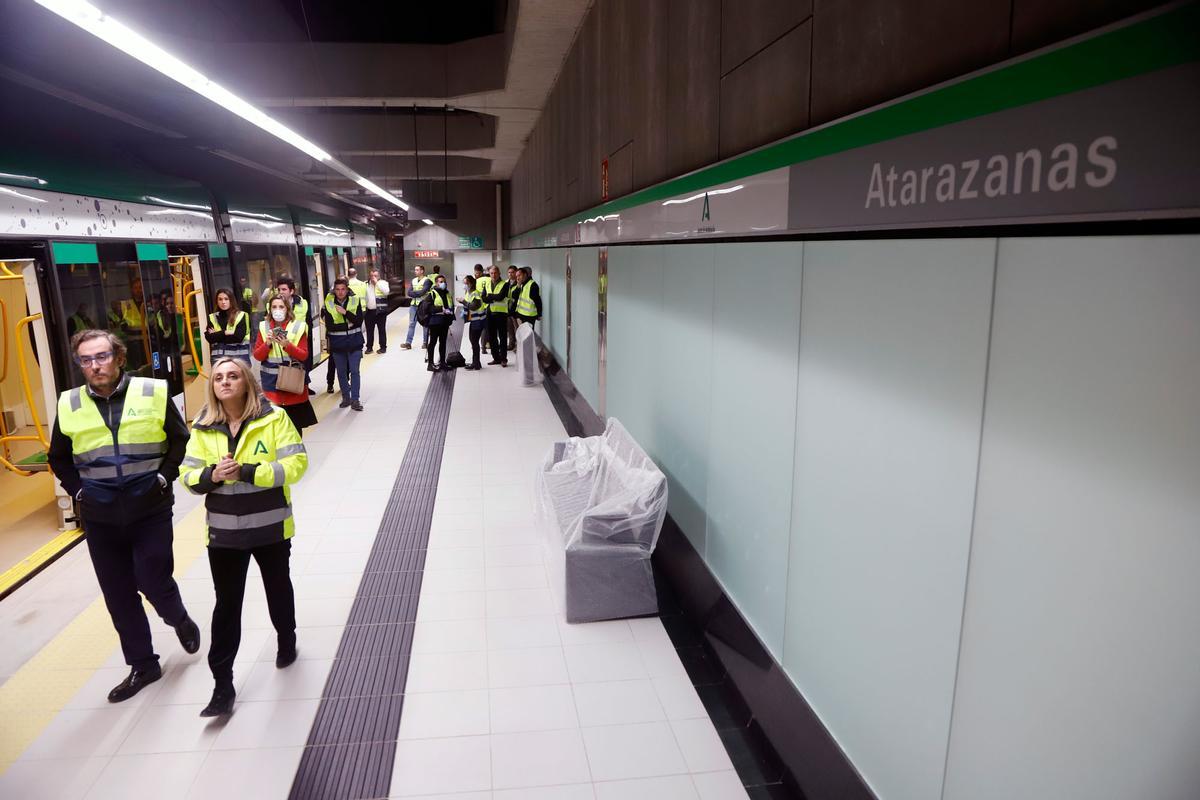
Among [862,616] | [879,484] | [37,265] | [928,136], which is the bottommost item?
[862,616]

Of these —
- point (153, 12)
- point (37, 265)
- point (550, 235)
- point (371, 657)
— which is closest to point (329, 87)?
point (153, 12)

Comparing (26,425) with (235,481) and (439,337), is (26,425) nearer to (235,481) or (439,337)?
(235,481)

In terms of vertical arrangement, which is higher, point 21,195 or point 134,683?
point 21,195

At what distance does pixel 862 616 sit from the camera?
2260 mm

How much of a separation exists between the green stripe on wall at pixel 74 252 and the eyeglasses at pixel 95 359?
1.94 meters

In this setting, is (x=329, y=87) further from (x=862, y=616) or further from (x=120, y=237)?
(x=862, y=616)

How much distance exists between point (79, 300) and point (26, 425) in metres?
2.01

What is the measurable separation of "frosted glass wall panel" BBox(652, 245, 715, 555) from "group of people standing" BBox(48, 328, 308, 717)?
1.93m

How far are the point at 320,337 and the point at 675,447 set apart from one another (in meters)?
8.95

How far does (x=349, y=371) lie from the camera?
28.5 feet

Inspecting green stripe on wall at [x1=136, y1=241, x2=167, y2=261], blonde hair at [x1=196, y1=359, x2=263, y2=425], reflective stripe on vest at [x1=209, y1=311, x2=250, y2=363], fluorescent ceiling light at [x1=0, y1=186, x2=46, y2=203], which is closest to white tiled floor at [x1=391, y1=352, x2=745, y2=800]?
blonde hair at [x1=196, y1=359, x2=263, y2=425]

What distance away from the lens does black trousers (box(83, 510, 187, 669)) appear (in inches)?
124

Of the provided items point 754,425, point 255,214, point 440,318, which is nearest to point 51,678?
point 754,425

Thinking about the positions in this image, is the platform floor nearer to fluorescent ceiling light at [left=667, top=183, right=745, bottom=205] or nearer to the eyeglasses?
the eyeglasses
